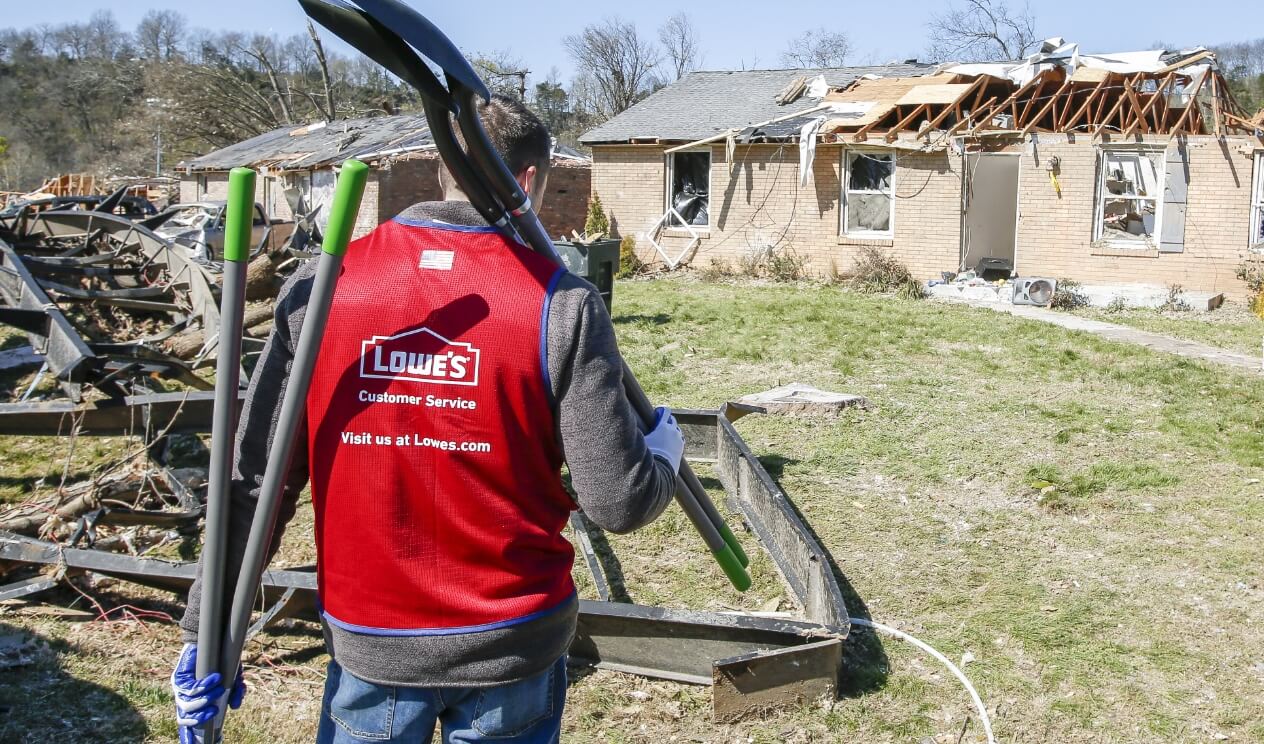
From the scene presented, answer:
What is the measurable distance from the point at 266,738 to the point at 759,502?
2749 mm

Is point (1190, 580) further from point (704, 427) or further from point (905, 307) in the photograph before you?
point (905, 307)

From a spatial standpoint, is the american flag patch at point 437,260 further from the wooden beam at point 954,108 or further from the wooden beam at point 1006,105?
the wooden beam at point 954,108

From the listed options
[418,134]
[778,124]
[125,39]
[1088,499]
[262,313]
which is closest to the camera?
[1088,499]

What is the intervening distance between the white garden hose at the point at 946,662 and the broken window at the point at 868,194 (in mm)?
14022

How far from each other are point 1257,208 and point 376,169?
16.0 meters

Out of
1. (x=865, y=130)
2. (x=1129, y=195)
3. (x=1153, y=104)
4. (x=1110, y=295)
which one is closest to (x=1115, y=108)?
(x=1153, y=104)

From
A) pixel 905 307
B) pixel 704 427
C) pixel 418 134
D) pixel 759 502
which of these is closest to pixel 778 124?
pixel 905 307

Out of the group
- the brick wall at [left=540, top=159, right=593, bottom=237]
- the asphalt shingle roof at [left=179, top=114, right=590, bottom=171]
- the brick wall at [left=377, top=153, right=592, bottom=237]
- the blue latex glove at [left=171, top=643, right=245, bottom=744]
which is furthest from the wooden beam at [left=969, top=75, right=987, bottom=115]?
the blue latex glove at [left=171, top=643, right=245, bottom=744]

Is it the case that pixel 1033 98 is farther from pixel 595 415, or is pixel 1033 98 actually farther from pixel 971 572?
pixel 595 415

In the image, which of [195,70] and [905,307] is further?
[195,70]

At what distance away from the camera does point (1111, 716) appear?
3.71 metres

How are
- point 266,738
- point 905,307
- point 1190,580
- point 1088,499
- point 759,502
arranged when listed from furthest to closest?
point 905,307 < point 1088,499 < point 759,502 < point 1190,580 < point 266,738

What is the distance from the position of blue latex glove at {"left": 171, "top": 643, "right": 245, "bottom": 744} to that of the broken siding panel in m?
16.6

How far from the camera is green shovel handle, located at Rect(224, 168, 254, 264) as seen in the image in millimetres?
1605
